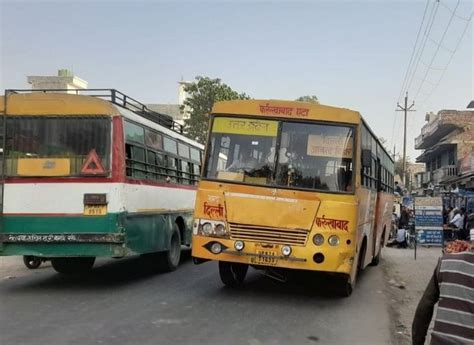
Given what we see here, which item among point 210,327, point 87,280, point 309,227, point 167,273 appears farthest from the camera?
point 167,273

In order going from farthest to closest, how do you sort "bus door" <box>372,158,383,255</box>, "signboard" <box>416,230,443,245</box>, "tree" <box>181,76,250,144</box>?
1. "tree" <box>181,76,250,144</box>
2. "signboard" <box>416,230,443,245</box>
3. "bus door" <box>372,158,383,255</box>

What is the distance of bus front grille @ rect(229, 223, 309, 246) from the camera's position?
25.8ft

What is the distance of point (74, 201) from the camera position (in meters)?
8.42

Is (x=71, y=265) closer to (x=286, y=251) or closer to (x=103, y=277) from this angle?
(x=103, y=277)

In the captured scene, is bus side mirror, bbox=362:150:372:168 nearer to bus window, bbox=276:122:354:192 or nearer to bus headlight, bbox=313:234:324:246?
bus window, bbox=276:122:354:192

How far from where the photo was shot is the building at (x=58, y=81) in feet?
167

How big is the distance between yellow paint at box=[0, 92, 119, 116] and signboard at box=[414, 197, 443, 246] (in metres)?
14.1

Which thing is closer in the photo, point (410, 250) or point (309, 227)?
point (309, 227)

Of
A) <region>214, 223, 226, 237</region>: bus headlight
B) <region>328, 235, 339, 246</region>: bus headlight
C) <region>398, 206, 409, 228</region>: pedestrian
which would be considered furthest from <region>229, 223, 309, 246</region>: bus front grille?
<region>398, 206, 409, 228</region>: pedestrian

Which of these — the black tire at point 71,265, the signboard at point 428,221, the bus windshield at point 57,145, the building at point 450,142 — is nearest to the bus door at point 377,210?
the black tire at point 71,265

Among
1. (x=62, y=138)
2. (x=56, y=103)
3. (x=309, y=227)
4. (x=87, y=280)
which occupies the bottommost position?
(x=87, y=280)

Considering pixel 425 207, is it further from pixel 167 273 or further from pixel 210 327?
pixel 210 327

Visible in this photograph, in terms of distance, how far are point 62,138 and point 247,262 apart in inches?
136

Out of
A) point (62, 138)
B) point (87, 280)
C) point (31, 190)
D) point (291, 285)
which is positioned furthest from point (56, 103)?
point (291, 285)
